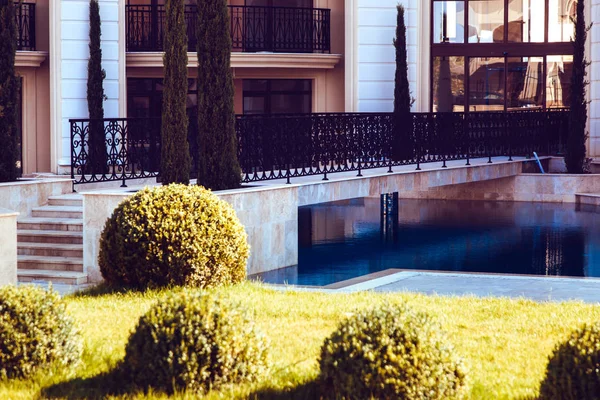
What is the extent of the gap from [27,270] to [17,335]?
7701 millimetres

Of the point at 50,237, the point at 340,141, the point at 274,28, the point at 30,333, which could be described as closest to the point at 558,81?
the point at 274,28

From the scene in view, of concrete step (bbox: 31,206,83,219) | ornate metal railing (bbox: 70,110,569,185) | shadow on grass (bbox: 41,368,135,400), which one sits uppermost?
ornate metal railing (bbox: 70,110,569,185)

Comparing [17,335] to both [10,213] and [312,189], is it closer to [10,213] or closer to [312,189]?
[10,213]

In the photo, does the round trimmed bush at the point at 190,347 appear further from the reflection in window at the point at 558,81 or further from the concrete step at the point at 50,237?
the reflection in window at the point at 558,81

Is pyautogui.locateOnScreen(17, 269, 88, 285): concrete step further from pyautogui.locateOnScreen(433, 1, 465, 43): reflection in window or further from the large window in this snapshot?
pyautogui.locateOnScreen(433, 1, 465, 43): reflection in window

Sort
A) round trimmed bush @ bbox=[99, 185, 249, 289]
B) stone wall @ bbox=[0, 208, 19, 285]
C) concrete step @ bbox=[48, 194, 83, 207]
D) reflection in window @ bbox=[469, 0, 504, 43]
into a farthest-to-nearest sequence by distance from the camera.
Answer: reflection in window @ bbox=[469, 0, 504, 43]
concrete step @ bbox=[48, 194, 83, 207]
stone wall @ bbox=[0, 208, 19, 285]
round trimmed bush @ bbox=[99, 185, 249, 289]

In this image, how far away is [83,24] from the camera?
77.7 feet

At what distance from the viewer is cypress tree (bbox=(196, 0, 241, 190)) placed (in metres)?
15.3

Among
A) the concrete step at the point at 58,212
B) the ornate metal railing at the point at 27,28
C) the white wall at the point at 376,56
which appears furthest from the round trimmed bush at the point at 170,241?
the white wall at the point at 376,56

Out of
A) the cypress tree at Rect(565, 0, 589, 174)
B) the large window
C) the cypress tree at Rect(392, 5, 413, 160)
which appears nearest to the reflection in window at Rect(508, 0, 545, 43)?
the large window

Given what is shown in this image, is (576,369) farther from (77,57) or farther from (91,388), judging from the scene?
(77,57)

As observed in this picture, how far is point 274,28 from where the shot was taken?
88.9 ft

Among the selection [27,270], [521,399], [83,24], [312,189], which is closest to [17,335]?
[521,399]

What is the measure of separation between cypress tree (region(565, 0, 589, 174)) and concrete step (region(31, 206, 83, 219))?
45.2ft
